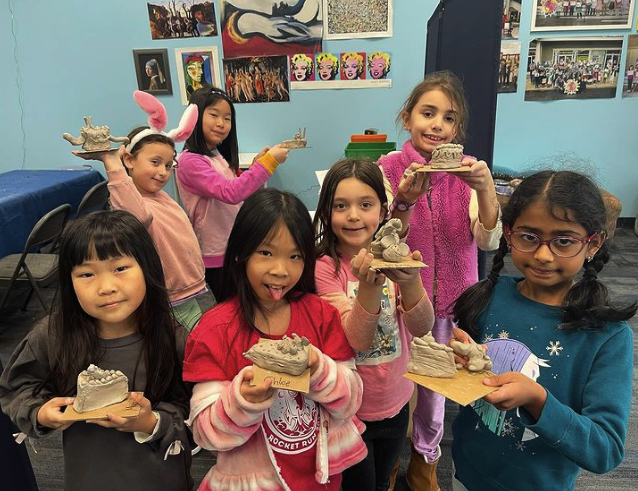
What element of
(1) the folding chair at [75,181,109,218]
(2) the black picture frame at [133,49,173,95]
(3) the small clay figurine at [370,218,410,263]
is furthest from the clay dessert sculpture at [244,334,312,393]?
(2) the black picture frame at [133,49,173,95]

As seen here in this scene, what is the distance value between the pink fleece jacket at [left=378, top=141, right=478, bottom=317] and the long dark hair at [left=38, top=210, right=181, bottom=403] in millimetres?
795

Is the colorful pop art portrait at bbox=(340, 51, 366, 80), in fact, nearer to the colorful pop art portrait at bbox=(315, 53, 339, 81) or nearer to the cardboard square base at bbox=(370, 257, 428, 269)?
the colorful pop art portrait at bbox=(315, 53, 339, 81)

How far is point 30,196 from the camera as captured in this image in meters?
3.31

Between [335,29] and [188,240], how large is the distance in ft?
10.2

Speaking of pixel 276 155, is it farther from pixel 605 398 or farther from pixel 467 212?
pixel 605 398

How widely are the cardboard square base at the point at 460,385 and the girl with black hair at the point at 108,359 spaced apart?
0.57m

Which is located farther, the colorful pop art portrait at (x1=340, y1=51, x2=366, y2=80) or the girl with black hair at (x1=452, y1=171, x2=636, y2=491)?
the colorful pop art portrait at (x1=340, y1=51, x2=366, y2=80)

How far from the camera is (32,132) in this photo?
457cm

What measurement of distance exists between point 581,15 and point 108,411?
4.86m

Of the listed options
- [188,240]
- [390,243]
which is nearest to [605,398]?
[390,243]

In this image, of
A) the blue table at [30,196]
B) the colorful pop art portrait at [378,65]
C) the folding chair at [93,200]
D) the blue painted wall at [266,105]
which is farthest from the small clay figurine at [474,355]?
the colorful pop art portrait at [378,65]

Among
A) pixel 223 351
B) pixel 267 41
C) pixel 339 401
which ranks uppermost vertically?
pixel 267 41

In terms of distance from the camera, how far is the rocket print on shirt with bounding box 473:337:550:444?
969 mm

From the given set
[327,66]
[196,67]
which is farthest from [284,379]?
[196,67]
